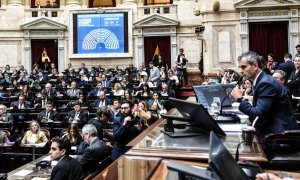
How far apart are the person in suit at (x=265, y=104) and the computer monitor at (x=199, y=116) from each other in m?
0.49

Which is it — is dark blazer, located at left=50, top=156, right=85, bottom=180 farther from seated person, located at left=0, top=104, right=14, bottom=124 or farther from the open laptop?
seated person, located at left=0, top=104, right=14, bottom=124

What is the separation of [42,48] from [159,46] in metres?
6.54

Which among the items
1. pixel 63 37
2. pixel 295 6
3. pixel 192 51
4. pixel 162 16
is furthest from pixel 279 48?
pixel 63 37

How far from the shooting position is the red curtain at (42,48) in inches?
804

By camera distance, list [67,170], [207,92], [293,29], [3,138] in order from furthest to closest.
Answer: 1. [293,29]
2. [3,138]
3. [67,170]
4. [207,92]

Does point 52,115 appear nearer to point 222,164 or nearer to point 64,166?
point 64,166

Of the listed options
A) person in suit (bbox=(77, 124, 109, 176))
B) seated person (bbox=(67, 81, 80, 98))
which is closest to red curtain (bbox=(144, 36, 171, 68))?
seated person (bbox=(67, 81, 80, 98))

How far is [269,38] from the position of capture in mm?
15664

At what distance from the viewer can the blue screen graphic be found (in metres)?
19.5

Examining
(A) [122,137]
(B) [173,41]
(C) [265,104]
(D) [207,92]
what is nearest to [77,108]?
(A) [122,137]

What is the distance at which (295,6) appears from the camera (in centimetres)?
1456

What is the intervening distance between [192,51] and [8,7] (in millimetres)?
10298

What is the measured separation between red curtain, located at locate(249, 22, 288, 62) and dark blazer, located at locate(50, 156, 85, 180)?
40.9 feet

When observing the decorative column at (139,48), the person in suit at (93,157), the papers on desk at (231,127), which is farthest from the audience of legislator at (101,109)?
the decorative column at (139,48)
